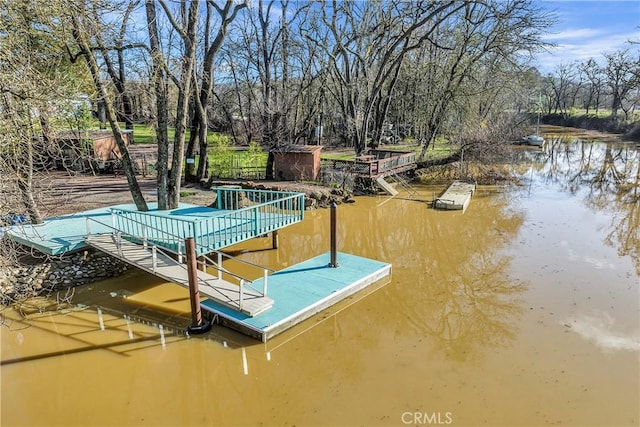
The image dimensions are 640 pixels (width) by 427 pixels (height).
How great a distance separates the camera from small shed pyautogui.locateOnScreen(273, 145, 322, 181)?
1883cm

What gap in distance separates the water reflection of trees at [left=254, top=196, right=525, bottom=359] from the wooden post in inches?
111

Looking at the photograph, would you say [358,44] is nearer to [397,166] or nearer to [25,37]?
[397,166]

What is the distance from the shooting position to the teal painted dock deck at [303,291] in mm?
7199

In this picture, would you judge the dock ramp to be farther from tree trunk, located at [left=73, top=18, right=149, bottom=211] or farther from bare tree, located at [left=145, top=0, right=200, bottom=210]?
tree trunk, located at [left=73, top=18, right=149, bottom=211]

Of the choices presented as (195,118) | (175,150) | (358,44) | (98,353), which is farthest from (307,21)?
(98,353)

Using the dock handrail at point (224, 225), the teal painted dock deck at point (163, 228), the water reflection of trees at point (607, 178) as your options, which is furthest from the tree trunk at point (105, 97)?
the water reflection of trees at point (607, 178)

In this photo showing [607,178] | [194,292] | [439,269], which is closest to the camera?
[194,292]

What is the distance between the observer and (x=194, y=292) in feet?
23.5

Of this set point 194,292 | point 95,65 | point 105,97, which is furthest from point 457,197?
point 95,65

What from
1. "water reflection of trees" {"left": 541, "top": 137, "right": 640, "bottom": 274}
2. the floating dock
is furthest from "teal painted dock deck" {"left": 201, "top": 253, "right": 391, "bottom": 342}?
the floating dock

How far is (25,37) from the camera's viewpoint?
7.48m

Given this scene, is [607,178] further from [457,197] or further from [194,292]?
[194,292]

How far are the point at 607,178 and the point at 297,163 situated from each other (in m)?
17.9

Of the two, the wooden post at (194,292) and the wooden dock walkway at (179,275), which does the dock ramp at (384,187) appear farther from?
the wooden post at (194,292)
